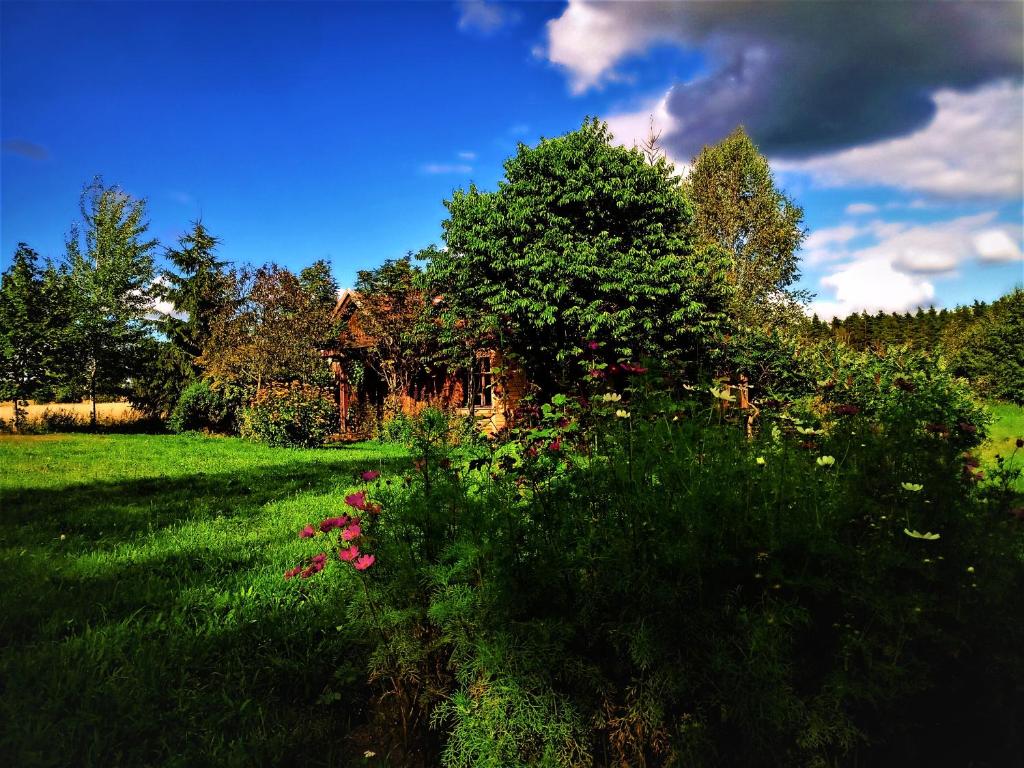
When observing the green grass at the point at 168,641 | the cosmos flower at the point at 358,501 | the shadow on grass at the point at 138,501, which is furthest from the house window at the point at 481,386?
the cosmos flower at the point at 358,501

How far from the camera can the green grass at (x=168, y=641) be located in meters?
2.13

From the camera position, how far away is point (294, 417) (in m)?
12.6

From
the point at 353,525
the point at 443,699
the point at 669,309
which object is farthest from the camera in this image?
the point at 669,309

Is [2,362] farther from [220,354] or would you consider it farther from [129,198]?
[129,198]

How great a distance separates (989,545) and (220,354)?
18619 millimetres

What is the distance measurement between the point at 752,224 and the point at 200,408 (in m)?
23.9

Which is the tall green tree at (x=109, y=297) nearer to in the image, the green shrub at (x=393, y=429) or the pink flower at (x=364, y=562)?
the green shrub at (x=393, y=429)

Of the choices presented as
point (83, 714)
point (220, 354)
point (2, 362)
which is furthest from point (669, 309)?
point (2, 362)

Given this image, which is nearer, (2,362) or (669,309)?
(669,309)

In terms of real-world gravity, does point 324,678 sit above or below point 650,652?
below

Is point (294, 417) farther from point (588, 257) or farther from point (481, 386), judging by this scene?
point (588, 257)

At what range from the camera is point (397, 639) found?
203 cm

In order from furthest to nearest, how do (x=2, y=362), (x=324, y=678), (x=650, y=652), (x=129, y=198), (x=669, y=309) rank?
1. (x=129, y=198)
2. (x=2, y=362)
3. (x=669, y=309)
4. (x=324, y=678)
5. (x=650, y=652)

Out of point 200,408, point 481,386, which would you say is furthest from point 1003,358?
point 200,408
